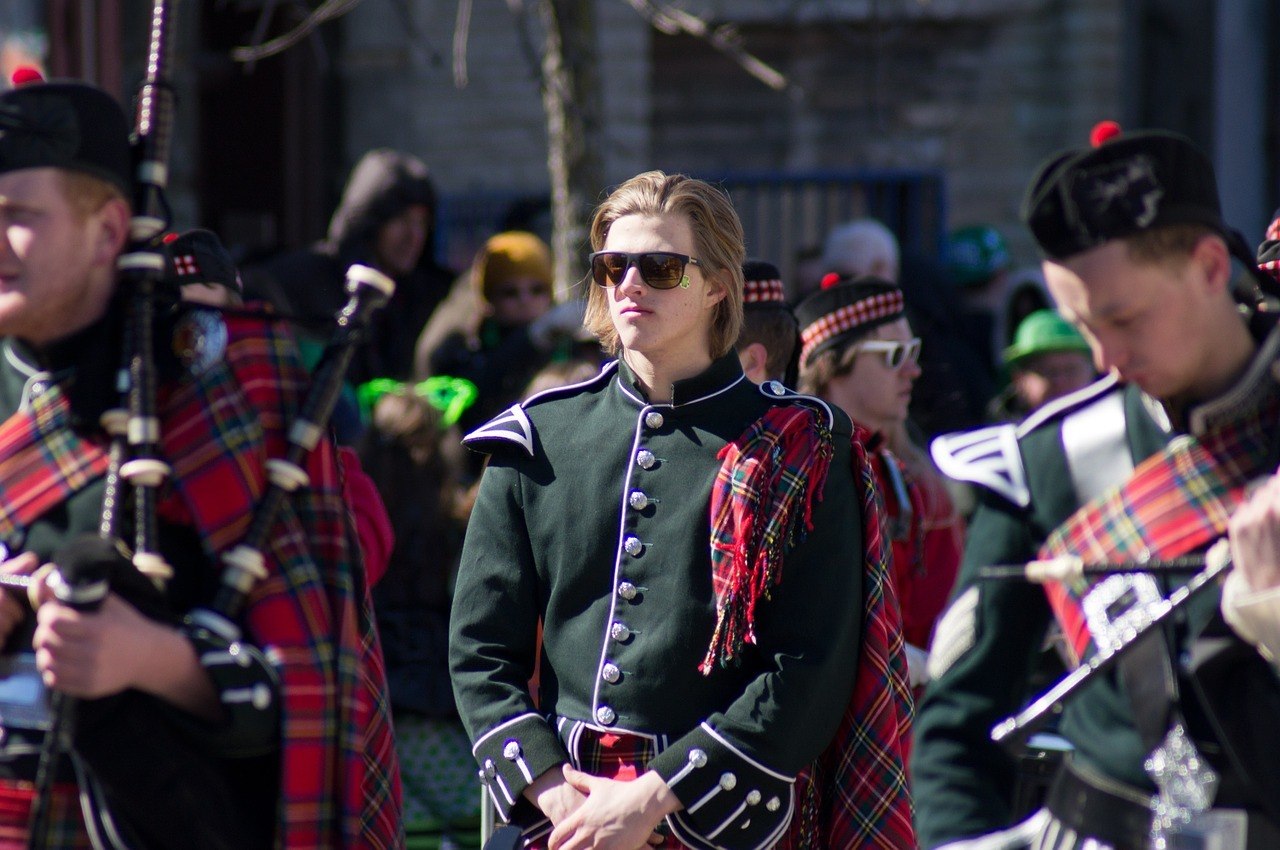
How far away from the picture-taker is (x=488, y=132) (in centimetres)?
1218

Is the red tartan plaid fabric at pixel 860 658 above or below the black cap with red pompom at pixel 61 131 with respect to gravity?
below

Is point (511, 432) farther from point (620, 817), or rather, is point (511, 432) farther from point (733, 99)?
point (733, 99)

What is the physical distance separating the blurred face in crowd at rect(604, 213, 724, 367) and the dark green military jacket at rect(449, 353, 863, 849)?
70 mm

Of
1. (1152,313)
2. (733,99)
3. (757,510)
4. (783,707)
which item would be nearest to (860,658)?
(783,707)

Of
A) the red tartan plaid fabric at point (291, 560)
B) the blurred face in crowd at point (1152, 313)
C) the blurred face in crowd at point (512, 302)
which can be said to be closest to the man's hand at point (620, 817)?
the red tartan plaid fabric at point (291, 560)

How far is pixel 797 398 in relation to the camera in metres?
3.21

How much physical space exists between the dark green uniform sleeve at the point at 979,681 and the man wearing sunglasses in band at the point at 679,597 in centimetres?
33

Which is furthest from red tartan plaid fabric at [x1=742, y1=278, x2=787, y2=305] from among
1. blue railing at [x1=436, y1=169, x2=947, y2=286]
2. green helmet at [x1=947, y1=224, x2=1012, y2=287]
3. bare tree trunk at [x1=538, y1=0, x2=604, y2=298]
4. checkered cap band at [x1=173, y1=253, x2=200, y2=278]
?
blue railing at [x1=436, y1=169, x2=947, y2=286]

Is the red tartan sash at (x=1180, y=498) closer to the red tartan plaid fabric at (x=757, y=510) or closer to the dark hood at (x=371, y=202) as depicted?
the red tartan plaid fabric at (x=757, y=510)

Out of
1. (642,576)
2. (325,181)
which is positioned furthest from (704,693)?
(325,181)

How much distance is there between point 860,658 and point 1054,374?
3.43 m

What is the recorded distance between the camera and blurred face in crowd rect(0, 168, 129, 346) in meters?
2.54

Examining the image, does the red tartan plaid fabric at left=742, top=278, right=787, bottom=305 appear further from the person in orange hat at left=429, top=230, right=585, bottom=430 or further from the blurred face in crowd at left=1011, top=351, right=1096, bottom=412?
the blurred face in crowd at left=1011, top=351, right=1096, bottom=412

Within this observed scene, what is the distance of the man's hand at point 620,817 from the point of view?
289 cm
